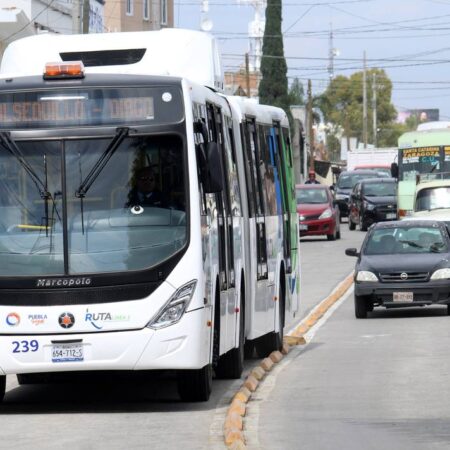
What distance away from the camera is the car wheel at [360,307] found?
81.6 ft

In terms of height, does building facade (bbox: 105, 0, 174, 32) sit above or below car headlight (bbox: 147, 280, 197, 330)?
above

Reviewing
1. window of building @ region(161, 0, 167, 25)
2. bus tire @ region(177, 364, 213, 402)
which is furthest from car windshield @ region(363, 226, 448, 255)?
window of building @ region(161, 0, 167, 25)

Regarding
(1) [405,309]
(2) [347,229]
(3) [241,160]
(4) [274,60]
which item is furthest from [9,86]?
(4) [274,60]

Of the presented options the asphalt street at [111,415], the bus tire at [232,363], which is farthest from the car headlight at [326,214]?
the bus tire at [232,363]

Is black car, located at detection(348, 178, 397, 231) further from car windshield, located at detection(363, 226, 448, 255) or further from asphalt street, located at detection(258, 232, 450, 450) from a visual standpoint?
asphalt street, located at detection(258, 232, 450, 450)

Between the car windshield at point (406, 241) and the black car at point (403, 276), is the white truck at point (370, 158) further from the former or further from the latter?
the black car at point (403, 276)

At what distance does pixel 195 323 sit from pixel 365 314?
12419 mm

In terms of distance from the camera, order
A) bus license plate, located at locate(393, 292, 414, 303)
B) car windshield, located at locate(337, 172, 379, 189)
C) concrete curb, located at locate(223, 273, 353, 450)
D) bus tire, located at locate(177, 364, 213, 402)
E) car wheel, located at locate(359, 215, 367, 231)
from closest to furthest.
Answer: concrete curb, located at locate(223, 273, 353, 450) < bus tire, located at locate(177, 364, 213, 402) < bus license plate, located at locate(393, 292, 414, 303) < car wheel, located at locate(359, 215, 367, 231) < car windshield, located at locate(337, 172, 379, 189)

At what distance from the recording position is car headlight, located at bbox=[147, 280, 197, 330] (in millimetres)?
12797

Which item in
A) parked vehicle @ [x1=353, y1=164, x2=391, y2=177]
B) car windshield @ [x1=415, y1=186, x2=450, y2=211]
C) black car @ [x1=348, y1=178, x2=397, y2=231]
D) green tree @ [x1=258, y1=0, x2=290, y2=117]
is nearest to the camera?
car windshield @ [x1=415, y1=186, x2=450, y2=211]

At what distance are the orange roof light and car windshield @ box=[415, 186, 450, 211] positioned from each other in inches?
1018

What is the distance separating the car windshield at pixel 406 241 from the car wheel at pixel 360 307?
4.00ft

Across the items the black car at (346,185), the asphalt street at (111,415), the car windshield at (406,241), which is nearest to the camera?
the asphalt street at (111,415)

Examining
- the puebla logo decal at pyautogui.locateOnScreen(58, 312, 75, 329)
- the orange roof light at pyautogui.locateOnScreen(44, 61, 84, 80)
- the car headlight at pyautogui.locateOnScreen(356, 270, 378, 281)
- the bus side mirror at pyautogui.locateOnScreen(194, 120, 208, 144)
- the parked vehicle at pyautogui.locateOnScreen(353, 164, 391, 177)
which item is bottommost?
the parked vehicle at pyautogui.locateOnScreen(353, 164, 391, 177)
